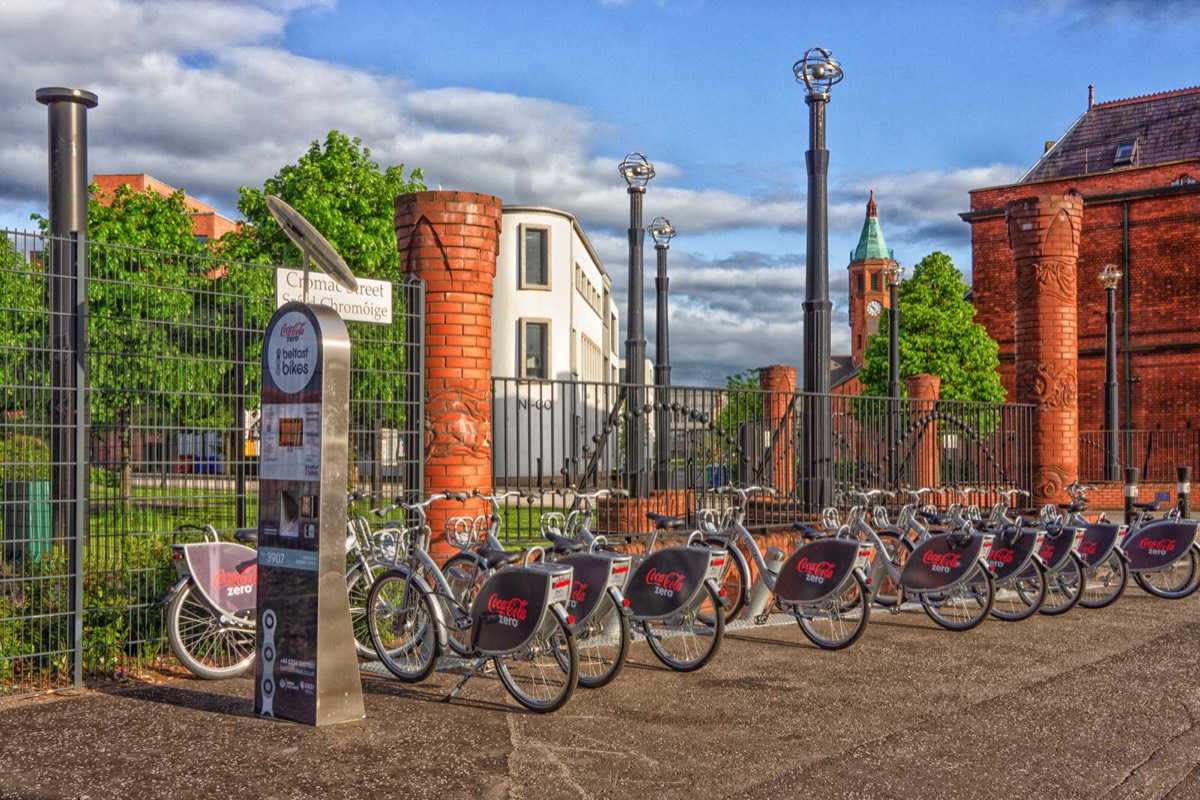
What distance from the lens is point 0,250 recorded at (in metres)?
6.72

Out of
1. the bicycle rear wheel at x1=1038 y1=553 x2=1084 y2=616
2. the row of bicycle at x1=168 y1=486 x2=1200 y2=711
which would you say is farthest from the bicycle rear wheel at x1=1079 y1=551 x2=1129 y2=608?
the bicycle rear wheel at x1=1038 y1=553 x2=1084 y2=616

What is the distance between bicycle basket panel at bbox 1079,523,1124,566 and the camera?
11.0m

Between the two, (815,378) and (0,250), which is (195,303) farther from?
(815,378)

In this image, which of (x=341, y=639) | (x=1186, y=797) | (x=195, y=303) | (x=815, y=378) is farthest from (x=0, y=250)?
(x=815, y=378)

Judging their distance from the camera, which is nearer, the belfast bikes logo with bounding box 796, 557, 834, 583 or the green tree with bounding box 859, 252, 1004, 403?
the belfast bikes logo with bounding box 796, 557, 834, 583

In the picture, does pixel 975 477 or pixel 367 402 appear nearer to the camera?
pixel 367 402

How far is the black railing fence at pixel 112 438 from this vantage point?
688 cm

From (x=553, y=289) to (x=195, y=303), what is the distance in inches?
1477

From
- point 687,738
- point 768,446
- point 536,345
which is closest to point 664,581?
point 687,738

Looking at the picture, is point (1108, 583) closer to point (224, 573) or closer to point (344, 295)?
point (344, 295)

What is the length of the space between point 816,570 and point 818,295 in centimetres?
380

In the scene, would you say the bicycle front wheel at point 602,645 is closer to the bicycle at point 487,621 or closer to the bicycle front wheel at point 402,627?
the bicycle at point 487,621

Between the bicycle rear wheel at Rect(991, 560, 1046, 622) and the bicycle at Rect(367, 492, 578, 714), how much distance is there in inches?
185

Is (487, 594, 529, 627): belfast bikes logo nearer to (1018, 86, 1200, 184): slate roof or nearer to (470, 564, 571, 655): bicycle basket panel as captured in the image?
(470, 564, 571, 655): bicycle basket panel
